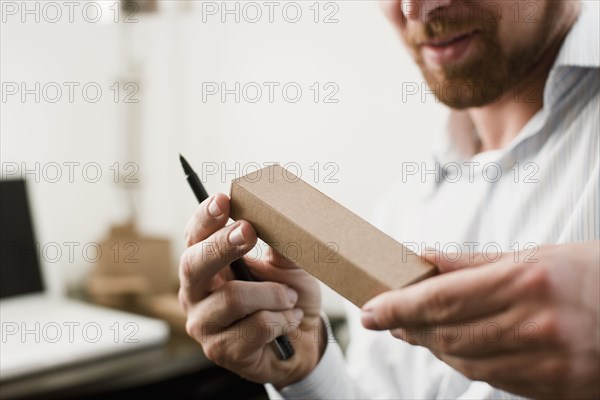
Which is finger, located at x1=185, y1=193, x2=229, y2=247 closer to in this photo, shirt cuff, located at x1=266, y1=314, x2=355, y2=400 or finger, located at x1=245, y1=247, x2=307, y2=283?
finger, located at x1=245, y1=247, x2=307, y2=283

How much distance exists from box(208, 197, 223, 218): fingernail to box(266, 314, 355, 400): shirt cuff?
1.03ft

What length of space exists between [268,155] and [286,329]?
100 centimetres

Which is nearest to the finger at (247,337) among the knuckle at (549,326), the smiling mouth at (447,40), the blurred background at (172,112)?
the knuckle at (549,326)

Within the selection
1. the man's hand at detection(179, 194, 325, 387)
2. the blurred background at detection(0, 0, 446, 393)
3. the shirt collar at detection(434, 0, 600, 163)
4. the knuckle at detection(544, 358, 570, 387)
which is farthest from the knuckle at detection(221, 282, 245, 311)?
the blurred background at detection(0, 0, 446, 393)

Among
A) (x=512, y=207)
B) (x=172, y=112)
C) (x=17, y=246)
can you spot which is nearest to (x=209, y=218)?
(x=512, y=207)

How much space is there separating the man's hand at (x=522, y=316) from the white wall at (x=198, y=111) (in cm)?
107

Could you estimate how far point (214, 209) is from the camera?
24.0 inches

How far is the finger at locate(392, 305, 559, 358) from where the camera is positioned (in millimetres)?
430

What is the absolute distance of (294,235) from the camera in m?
0.56

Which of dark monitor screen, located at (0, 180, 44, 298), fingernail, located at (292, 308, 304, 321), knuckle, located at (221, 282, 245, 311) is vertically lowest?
dark monitor screen, located at (0, 180, 44, 298)

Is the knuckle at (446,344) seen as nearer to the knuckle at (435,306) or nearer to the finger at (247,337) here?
the knuckle at (435,306)

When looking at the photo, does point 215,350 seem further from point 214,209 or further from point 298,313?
point 214,209

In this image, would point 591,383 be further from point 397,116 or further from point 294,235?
point 397,116

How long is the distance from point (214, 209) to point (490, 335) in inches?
10.8
